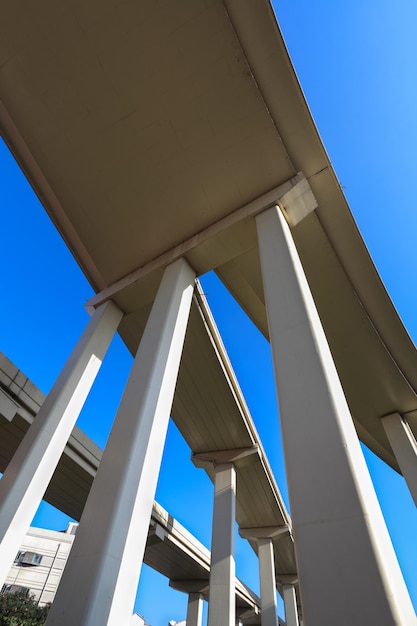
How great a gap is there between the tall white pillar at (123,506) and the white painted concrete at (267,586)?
1234cm

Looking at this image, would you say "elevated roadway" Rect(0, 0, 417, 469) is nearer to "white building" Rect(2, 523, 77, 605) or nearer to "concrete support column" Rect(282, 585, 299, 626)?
"concrete support column" Rect(282, 585, 299, 626)

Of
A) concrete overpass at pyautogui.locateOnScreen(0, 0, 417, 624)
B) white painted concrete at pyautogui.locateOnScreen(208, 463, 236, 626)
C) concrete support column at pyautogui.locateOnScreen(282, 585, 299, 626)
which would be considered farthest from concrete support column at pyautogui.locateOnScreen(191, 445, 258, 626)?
concrete support column at pyautogui.locateOnScreen(282, 585, 299, 626)

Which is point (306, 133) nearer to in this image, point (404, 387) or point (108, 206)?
point (108, 206)

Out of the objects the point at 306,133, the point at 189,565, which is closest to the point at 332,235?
the point at 306,133

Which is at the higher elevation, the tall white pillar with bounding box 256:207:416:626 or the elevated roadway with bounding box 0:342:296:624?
the elevated roadway with bounding box 0:342:296:624

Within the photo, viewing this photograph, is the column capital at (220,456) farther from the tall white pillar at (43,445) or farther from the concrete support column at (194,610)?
the concrete support column at (194,610)

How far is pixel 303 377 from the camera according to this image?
268 centimetres

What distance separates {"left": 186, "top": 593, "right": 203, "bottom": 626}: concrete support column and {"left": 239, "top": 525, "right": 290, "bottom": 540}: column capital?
378cm

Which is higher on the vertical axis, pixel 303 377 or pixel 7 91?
pixel 7 91

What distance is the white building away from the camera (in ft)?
84.2

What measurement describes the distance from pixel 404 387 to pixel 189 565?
37.2 ft

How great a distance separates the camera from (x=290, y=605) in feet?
59.2

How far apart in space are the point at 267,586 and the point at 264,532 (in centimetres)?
216

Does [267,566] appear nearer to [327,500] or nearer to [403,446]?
[403,446]
